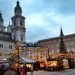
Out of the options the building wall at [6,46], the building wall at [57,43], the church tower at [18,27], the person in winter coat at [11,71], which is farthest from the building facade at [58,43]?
the person in winter coat at [11,71]

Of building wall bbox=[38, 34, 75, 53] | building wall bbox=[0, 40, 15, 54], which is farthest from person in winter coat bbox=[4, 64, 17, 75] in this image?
building wall bbox=[38, 34, 75, 53]

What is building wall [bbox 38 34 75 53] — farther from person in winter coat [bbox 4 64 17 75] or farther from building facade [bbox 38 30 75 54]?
person in winter coat [bbox 4 64 17 75]

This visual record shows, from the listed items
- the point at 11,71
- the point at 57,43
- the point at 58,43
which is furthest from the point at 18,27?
the point at 11,71

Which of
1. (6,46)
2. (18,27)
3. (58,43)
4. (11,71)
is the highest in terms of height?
(18,27)

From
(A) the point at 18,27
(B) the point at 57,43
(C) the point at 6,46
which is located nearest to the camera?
(C) the point at 6,46

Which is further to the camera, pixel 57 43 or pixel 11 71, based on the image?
pixel 57 43

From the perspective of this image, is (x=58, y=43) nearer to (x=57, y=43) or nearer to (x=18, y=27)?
(x=57, y=43)

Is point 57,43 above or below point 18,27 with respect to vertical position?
below

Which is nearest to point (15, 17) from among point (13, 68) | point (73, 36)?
point (73, 36)

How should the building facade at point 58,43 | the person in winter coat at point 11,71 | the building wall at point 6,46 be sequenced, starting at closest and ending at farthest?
the person in winter coat at point 11,71
the building wall at point 6,46
the building facade at point 58,43

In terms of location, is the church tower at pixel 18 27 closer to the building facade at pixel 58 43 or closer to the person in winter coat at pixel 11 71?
the building facade at pixel 58 43

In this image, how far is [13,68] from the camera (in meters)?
5.90

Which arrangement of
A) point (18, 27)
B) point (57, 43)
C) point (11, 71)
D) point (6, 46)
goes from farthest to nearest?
point (57, 43) → point (18, 27) → point (6, 46) → point (11, 71)

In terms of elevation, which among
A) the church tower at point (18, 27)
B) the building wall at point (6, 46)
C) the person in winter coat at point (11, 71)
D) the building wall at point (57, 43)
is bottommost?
the person in winter coat at point (11, 71)
